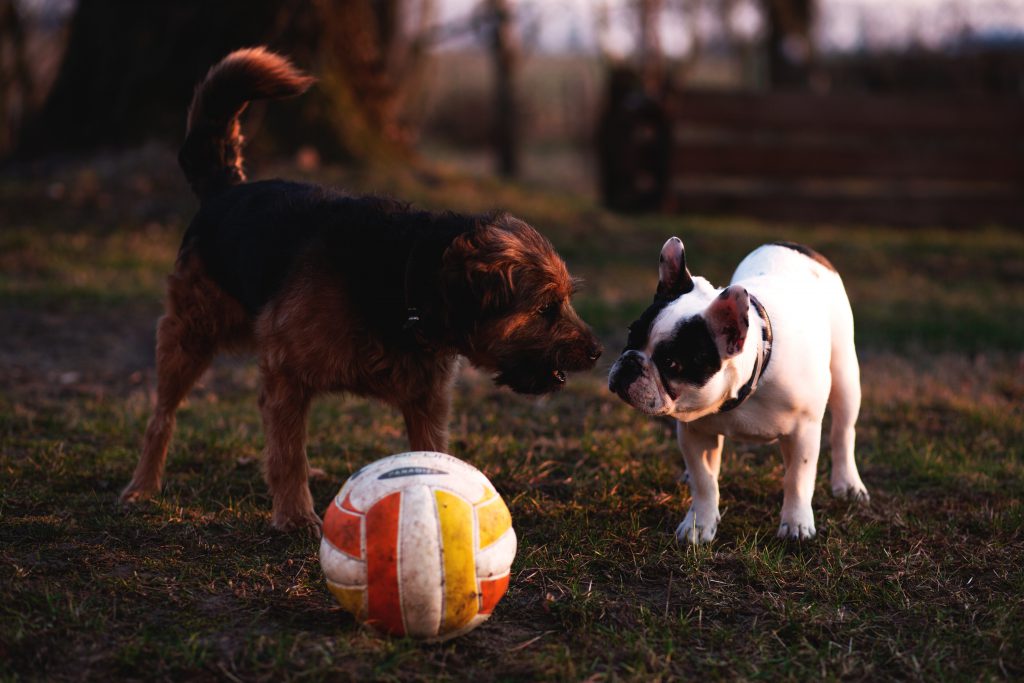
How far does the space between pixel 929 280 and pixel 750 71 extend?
15537mm

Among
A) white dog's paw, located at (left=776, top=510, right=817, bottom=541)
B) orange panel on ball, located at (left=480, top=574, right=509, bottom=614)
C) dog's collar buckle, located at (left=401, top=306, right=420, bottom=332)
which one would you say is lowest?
white dog's paw, located at (left=776, top=510, right=817, bottom=541)

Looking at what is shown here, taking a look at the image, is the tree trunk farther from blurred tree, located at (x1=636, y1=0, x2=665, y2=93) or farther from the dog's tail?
the dog's tail

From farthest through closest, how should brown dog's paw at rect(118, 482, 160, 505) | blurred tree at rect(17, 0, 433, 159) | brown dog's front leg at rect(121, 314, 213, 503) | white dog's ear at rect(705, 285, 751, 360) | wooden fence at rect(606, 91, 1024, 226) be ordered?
wooden fence at rect(606, 91, 1024, 226)
blurred tree at rect(17, 0, 433, 159)
brown dog's front leg at rect(121, 314, 213, 503)
brown dog's paw at rect(118, 482, 160, 505)
white dog's ear at rect(705, 285, 751, 360)

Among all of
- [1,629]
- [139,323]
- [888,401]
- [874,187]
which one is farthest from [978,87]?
[1,629]

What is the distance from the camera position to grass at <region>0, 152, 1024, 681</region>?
351cm

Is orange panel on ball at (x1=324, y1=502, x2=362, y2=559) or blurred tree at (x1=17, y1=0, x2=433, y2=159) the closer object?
orange panel on ball at (x1=324, y1=502, x2=362, y2=559)

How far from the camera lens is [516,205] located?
45.9 ft

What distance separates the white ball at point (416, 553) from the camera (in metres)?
3.41

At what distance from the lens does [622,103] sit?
1532 centimetres

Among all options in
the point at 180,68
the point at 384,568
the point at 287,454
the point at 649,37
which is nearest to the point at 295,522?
the point at 287,454

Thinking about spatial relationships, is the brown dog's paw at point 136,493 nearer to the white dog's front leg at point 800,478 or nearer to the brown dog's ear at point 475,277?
the brown dog's ear at point 475,277

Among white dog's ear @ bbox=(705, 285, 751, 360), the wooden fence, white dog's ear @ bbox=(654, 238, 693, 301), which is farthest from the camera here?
the wooden fence

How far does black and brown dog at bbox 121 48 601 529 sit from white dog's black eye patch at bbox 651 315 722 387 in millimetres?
488

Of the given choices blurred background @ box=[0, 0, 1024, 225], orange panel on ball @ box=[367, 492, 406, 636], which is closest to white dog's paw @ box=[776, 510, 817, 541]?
orange panel on ball @ box=[367, 492, 406, 636]
